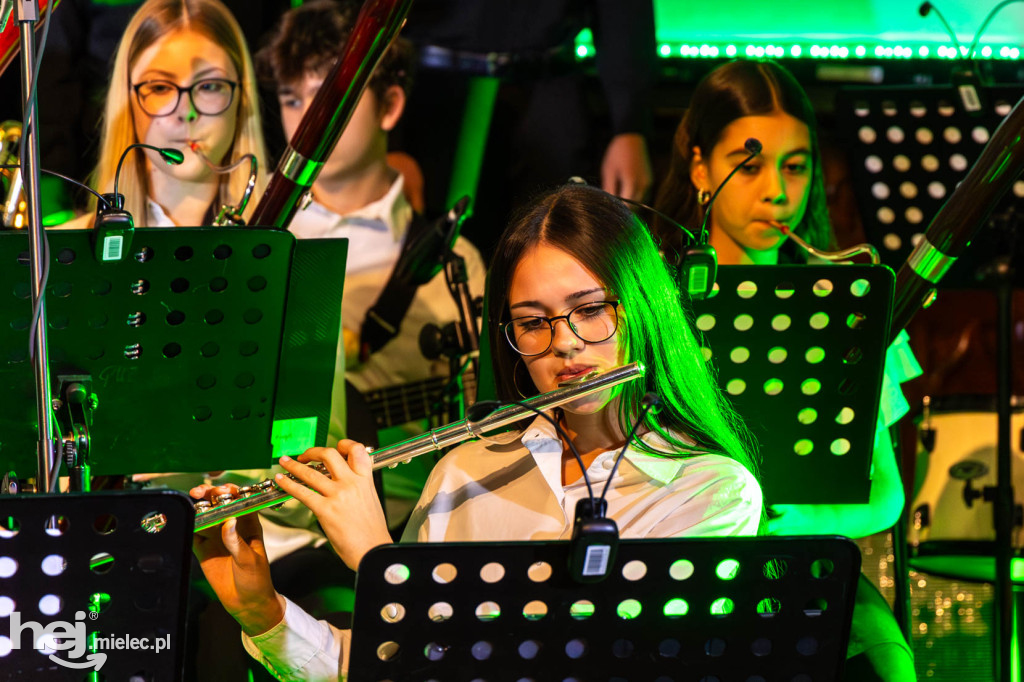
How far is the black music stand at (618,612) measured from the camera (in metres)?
1.17

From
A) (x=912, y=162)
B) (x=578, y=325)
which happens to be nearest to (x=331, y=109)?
(x=578, y=325)

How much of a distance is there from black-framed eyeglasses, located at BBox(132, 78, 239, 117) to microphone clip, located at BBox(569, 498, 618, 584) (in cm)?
198

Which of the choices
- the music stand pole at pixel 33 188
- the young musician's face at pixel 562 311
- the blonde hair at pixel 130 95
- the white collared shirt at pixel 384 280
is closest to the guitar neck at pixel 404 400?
the white collared shirt at pixel 384 280

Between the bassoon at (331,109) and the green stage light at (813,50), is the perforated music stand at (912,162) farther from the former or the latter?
the bassoon at (331,109)

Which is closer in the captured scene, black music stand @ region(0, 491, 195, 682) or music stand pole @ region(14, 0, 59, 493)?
black music stand @ region(0, 491, 195, 682)

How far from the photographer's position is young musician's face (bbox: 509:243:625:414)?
1649 millimetres

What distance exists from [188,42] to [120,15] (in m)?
0.34

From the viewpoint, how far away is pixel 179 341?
1.71m

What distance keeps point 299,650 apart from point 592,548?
1.93 ft

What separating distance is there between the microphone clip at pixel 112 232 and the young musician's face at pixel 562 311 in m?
0.58

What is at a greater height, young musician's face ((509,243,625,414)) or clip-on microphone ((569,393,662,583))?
young musician's face ((509,243,625,414))

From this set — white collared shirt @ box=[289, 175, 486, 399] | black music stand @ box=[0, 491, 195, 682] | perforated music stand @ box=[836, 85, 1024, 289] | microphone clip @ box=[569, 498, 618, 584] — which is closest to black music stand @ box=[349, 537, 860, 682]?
microphone clip @ box=[569, 498, 618, 584]

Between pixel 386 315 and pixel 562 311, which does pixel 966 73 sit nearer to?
pixel 386 315

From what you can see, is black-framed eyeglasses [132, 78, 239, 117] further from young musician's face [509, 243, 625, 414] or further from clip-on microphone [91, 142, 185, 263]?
young musician's face [509, 243, 625, 414]
